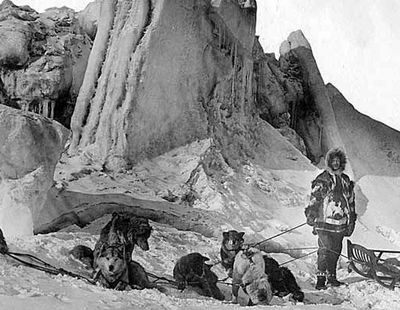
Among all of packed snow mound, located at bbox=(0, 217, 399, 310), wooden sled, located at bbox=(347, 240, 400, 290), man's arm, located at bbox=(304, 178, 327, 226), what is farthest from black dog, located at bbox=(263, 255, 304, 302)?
man's arm, located at bbox=(304, 178, 327, 226)

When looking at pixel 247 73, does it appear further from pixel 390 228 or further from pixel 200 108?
pixel 390 228

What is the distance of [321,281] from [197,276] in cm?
176

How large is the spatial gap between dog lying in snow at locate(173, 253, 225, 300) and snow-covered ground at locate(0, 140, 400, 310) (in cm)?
13

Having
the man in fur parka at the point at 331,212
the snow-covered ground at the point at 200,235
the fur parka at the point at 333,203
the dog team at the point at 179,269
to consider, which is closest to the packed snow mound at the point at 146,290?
the snow-covered ground at the point at 200,235

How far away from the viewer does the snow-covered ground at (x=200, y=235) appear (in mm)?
4918

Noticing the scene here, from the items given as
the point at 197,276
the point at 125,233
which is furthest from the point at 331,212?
the point at 125,233

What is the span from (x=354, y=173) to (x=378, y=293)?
5.91 m

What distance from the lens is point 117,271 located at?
557 centimetres

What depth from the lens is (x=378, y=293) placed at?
6.91 meters

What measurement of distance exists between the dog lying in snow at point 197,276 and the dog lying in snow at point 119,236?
39 centimetres

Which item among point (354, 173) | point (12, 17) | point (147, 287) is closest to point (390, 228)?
point (354, 173)

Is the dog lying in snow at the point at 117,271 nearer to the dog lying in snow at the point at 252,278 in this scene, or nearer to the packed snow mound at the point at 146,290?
the packed snow mound at the point at 146,290

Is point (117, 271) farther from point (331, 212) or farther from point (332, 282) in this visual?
point (331, 212)

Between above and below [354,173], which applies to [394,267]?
below
